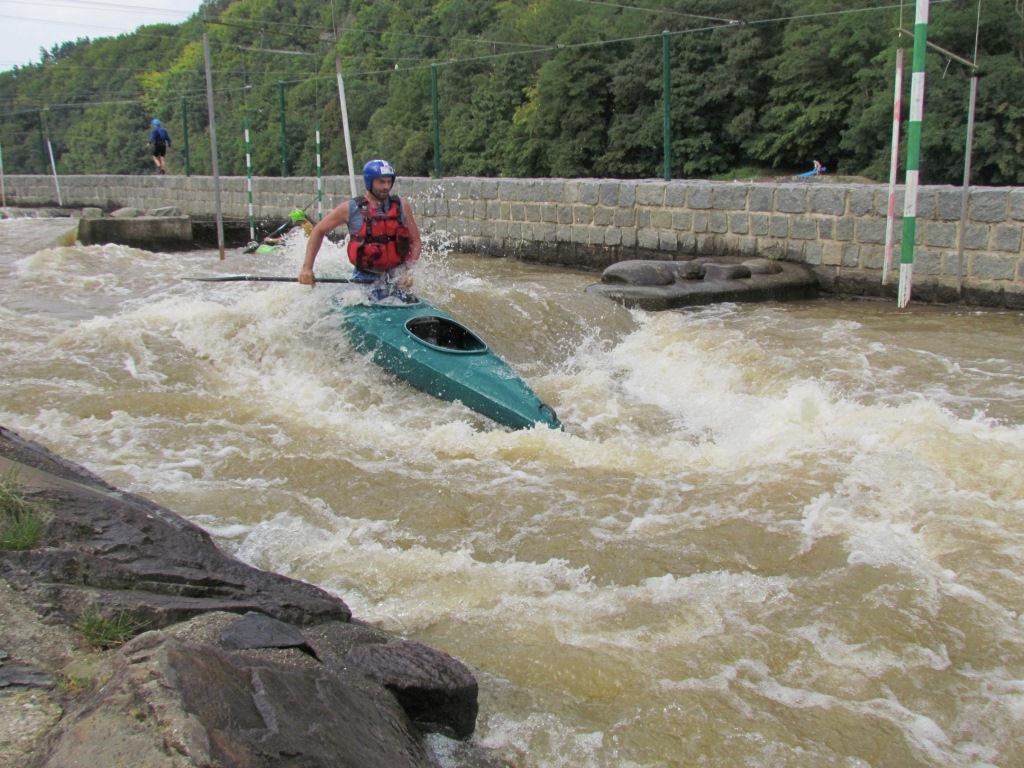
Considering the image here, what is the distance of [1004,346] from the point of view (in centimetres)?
707

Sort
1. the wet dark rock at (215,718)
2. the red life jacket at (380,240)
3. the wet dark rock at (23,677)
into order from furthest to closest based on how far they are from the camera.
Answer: the red life jacket at (380,240) → the wet dark rock at (23,677) → the wet dark rock at (215,718)

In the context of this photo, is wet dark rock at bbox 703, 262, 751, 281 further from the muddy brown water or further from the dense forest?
the dense forest

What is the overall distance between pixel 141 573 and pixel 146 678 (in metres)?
0.90

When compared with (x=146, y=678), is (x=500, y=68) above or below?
above

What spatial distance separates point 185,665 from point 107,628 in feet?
1.72

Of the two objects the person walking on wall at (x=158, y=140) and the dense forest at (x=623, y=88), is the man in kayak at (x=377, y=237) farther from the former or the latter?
the person walking on wall at (x=158, y=140)

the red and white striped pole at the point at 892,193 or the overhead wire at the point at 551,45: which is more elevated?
the overhead wire at the point at 551,45

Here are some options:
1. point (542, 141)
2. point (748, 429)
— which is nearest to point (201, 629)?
point (748, 429)

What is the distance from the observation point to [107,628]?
2.33 m

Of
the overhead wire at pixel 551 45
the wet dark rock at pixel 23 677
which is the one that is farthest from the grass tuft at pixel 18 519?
the overhead wire at pixel 551 45

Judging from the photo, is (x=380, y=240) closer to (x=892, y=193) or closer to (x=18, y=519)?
(x=18, y=519)

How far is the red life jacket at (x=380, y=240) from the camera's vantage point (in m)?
6.50

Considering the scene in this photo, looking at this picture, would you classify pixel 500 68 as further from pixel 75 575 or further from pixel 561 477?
pixel 75 575

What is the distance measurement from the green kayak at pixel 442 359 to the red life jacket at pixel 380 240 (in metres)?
0.28
